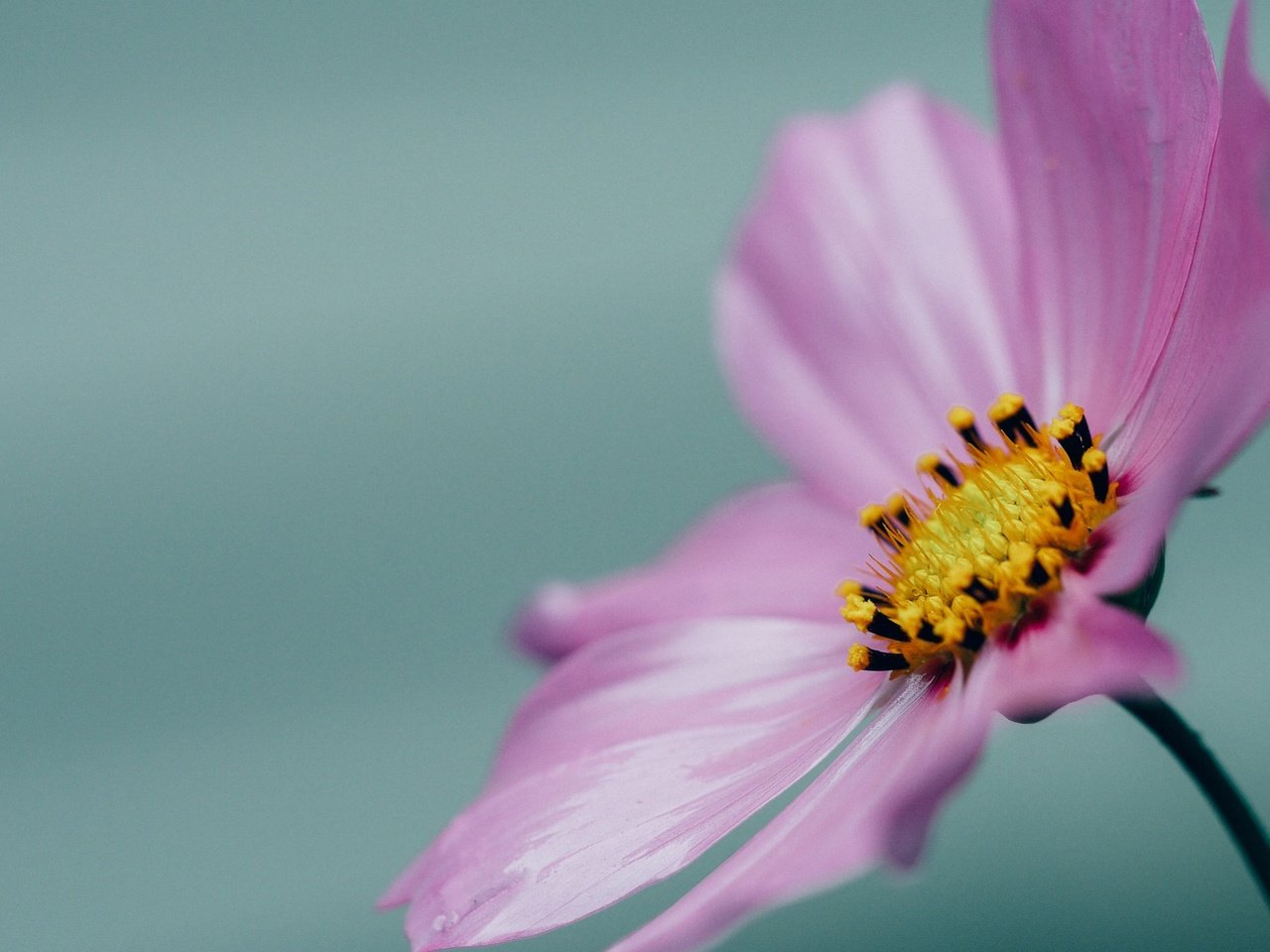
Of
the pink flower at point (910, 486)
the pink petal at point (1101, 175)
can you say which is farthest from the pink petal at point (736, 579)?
the pink petal at point (1101, 175)

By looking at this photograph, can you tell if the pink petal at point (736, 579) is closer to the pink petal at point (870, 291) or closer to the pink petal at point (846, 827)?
the pink petal at point (870, 291)

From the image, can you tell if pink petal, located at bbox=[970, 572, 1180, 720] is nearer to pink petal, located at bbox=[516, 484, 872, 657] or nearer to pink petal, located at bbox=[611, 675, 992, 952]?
pink petal, located at bbox=[611, 675, 992, 952]

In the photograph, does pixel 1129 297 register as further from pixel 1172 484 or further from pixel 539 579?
pixel 539 579

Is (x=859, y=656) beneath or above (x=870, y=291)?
beneath

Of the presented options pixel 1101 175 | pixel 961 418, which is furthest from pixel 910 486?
pixel 1101 175

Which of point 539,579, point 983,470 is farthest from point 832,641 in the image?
point 539,579

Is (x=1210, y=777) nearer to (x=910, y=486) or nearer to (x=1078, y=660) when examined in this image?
(x=1078, y=660)

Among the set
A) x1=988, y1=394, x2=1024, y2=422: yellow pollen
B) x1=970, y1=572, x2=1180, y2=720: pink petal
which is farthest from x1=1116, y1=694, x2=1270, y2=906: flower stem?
x1=988, y1=394, x2=1024, y2=422: yellow pollen
